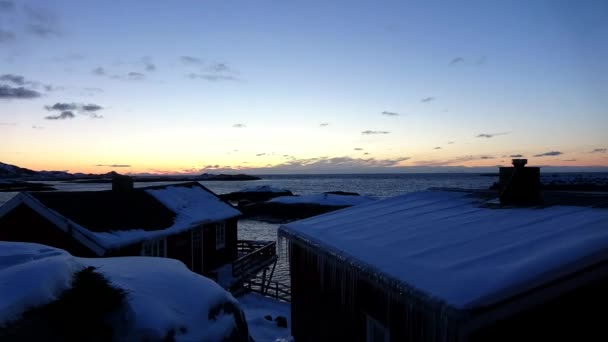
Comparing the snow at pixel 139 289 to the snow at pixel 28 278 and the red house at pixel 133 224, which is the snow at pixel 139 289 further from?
the red house at pixel 133 224

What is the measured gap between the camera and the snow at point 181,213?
52.7 ft

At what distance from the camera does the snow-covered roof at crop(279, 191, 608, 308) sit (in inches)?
189

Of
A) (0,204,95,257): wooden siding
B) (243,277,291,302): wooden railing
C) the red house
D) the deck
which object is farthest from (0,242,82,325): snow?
(243,277,291,302): wooden railing

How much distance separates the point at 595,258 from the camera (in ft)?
16.2

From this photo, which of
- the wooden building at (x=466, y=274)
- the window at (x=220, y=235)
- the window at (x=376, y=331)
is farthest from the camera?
the window at (x=220, y=235)

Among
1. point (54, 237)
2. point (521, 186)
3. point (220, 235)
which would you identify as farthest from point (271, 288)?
point (521, 186)

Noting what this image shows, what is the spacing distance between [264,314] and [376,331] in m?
10.5

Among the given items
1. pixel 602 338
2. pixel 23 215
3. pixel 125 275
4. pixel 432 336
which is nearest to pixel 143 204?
pixel 23 215

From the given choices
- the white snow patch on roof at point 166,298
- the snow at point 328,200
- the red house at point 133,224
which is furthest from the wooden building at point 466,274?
the snow at point 328,200

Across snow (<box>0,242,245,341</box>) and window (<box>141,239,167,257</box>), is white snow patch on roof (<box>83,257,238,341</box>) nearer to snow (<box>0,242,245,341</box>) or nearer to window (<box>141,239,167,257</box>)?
snow (<box>0,242,245,341</box>)

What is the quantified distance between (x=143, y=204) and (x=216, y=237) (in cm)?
454

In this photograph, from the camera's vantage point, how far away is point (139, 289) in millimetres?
6621

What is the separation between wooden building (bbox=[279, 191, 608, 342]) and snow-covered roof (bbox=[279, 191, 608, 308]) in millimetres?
15

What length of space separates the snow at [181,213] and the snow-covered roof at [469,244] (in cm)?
896
